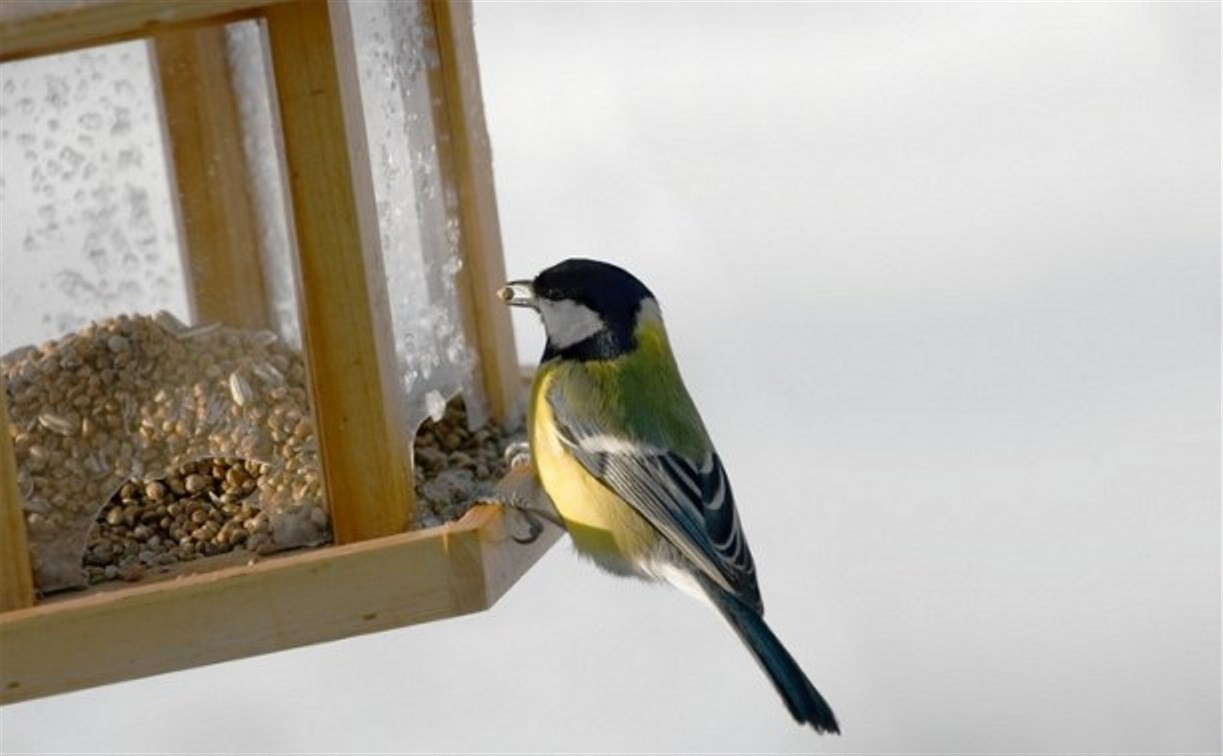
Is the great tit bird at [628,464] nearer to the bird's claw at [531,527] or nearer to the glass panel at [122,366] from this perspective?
the bird's claw at [531,527]

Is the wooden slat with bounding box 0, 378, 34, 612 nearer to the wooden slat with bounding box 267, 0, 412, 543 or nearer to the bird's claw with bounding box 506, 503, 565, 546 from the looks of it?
the wooden slat with bounding box 267, 0, 412, 543

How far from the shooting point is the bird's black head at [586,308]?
15.1ft

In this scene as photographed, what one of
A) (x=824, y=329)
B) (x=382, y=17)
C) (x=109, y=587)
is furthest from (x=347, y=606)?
(x=824, y=329)

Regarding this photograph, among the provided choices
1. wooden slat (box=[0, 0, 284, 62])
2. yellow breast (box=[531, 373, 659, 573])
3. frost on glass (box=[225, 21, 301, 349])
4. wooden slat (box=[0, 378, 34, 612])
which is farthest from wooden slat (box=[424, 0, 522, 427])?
wooden slat (box=[0, 378, 34, 612])

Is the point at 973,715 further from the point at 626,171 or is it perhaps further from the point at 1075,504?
the point at 626,171

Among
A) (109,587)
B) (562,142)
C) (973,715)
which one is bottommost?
(973,715)

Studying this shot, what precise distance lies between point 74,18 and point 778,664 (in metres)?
1.52

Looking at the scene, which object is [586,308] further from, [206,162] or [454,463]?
[206,162]

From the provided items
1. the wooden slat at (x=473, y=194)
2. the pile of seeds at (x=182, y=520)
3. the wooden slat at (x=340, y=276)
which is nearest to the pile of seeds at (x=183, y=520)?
the pile of seeds at (x=182, y=520)

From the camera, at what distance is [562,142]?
22.0 feet

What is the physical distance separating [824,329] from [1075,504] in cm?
69

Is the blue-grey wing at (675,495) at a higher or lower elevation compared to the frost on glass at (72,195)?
lower

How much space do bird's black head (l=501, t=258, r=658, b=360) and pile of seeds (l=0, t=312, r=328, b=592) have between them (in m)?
0.58

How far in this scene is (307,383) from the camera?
13.4 ft
